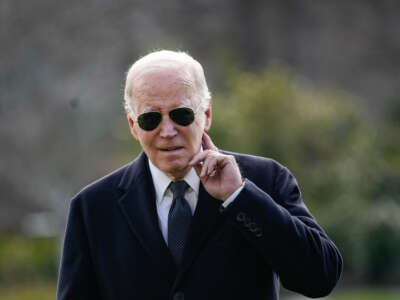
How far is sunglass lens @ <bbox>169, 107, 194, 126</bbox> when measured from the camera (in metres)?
3.01

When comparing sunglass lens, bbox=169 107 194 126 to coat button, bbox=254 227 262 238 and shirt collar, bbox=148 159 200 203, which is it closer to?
shirt collar, bbox=148 159 200 203

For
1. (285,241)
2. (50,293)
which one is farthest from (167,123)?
(50,293)

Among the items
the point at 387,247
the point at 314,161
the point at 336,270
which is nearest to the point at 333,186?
the point at 314,161

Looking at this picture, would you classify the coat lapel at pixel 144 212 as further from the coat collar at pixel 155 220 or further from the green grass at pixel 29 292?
the green grass at pixel 29 292

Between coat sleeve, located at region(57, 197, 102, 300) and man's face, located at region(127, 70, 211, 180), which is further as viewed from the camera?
coat sleeve, located at region(57, 197, 102, 300)

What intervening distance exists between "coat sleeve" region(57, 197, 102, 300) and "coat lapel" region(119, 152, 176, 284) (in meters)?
0.21

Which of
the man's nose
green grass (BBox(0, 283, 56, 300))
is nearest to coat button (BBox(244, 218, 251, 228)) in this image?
the man's nose

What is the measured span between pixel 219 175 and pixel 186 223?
11.7 inches

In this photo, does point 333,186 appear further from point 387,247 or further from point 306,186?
point 387,247

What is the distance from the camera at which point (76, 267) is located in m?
3.14

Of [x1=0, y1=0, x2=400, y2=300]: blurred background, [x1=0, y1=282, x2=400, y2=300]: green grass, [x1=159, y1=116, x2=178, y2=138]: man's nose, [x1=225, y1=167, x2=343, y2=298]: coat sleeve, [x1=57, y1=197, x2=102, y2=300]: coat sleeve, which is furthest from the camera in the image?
[x1=0, y1=0, x2=400, y2=300]: blurred background

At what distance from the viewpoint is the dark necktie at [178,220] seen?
10.1ft

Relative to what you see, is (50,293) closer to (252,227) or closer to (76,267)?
(76,267)

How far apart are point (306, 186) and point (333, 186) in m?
0.84
